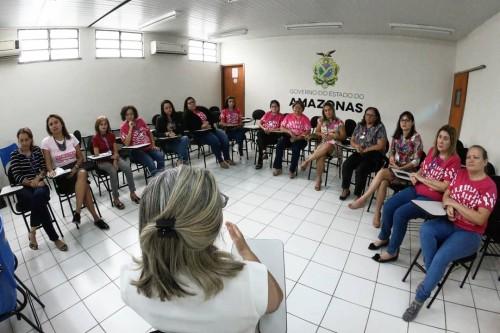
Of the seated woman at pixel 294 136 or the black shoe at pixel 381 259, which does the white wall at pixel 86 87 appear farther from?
the black shoe at pixel 381 259

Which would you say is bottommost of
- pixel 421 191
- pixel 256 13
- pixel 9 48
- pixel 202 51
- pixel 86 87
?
pixel 421 191

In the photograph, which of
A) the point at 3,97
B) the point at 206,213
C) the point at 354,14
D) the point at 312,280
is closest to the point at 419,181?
the point at 312,280

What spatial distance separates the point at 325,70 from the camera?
261 inches

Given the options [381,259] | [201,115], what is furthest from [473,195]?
[201,115]

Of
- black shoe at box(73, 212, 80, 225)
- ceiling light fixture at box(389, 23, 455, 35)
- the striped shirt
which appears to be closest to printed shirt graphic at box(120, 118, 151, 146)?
the striped shirt

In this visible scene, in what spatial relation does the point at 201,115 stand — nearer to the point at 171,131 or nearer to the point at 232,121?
the point at 232,121

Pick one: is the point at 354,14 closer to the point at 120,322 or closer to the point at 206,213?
the point at 206,213

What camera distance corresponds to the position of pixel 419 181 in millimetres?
2766

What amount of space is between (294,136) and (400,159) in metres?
1.86

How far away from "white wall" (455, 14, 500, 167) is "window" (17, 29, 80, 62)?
264 inches

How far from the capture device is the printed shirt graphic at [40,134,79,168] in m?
3.24

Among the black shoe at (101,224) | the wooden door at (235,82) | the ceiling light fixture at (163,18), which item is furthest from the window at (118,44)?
the black shoe at (101,224)

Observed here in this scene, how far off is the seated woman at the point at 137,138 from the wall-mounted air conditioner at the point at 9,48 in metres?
1.80

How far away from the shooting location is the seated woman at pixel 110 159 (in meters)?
3.69
